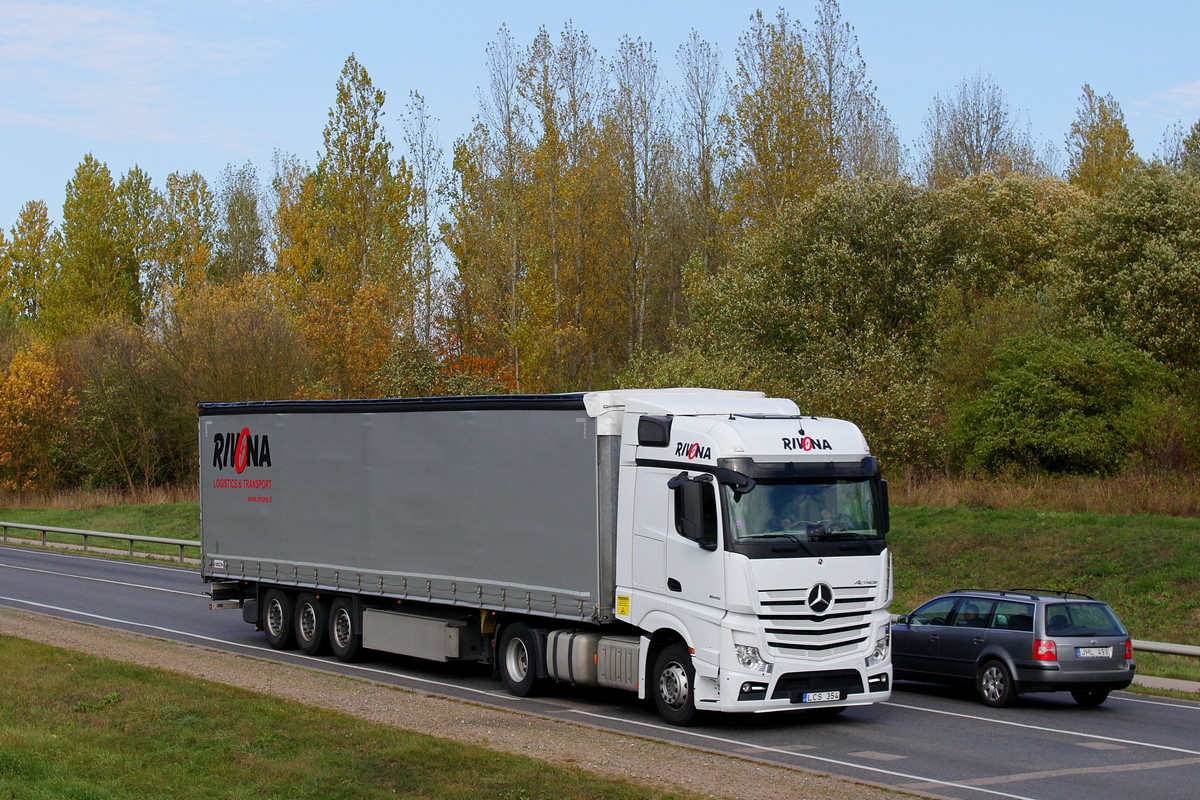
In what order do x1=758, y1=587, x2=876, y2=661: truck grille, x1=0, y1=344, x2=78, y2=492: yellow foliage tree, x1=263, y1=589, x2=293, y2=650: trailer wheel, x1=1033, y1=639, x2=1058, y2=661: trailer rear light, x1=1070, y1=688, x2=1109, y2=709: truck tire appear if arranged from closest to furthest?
x1=758, y1=587, x2=876, y2=661: truck grille < x1=1033, y1=639, x2=1058, y2=661: trailer rear light < x1=1070, y1=688, x2=1109, y2=709: truck tire < x1=263, y1=589, x2=293, y2=650: trailer wheel < x1=0, y1=344, x2=78, y2=492: yellow foliage tree

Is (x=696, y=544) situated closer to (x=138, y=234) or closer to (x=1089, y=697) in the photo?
(x=1089, y=697)

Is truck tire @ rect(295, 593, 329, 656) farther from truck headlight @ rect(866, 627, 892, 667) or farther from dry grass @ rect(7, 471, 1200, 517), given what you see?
dry grass @ rect(7, 471, 1200, 517)

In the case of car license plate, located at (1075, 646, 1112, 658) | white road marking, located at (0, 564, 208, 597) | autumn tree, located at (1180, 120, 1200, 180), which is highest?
autumn tree, located at (1180, 120, 1200, 180)

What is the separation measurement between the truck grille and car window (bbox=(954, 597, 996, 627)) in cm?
302

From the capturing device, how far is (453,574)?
15.8 m

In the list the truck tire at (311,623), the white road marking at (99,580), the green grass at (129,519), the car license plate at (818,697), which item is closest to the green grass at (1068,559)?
the car license plate at (818,697)

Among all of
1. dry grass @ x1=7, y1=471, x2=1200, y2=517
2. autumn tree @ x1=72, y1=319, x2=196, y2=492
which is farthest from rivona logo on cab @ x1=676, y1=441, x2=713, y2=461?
autumn tree @ x1=72, y1=319, x2=196, y2=492

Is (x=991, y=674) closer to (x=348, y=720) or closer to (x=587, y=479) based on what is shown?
(x=587, y=479)

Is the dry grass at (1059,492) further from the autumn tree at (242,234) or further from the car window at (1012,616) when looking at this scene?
the autumn tree at (242,234)

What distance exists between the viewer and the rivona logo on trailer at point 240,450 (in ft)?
63.1

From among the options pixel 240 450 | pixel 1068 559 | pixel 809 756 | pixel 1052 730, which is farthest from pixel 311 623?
pixel 1068 559

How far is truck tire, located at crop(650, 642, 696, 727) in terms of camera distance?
512 inches

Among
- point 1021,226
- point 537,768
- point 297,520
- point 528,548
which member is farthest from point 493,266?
point 537,768

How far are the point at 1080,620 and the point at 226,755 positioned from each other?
33.6 ft
